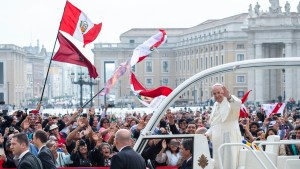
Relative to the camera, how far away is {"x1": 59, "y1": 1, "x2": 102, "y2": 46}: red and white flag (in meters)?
19.8

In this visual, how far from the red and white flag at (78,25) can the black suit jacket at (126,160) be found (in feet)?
36.3

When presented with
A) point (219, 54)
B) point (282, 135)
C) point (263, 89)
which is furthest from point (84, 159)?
point (219, 54)

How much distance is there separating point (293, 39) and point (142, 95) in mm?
85811

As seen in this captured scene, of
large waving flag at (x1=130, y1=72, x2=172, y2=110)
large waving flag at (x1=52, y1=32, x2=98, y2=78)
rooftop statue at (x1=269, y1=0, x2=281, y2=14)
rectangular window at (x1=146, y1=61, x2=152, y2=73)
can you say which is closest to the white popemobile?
large waving flag at (x1=130, y1=72, x2=172, y2=110)

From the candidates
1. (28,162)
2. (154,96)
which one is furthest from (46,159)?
(154,96)

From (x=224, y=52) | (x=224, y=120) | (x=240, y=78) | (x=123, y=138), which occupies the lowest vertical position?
(x=123, y=138)

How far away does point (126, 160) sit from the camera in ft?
28.3

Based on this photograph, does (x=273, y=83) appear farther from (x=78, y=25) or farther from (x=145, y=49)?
(x=78, y=25)

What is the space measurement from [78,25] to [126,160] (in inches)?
468

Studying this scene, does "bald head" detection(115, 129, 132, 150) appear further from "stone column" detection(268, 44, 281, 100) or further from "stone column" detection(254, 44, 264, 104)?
"stone column" detection(268, 44, 281, 100)

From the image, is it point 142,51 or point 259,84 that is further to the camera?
point 259,84

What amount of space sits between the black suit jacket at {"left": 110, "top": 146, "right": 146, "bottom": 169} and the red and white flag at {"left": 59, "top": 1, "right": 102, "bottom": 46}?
11059 mm

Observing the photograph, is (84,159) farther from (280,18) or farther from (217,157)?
(280,18)

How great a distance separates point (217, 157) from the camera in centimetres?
923
